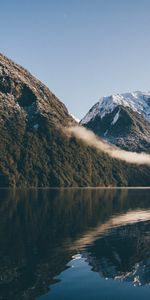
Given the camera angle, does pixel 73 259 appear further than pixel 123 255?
No

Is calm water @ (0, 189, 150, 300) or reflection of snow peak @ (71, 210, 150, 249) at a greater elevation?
reflection of snow peak @ (71, 210, 150, 249)

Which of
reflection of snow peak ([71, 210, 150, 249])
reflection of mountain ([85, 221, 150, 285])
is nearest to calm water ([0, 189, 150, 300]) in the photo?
reflection of mountain ([85, 221, 150, 285])

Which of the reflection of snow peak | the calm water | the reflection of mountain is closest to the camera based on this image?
the calm water

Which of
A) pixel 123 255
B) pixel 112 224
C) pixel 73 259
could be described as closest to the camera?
pixel 73 259

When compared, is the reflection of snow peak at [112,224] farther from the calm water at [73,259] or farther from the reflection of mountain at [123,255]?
the reflection of mountain at [123,255]

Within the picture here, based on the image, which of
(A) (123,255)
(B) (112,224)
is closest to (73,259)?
(A) (123,255)

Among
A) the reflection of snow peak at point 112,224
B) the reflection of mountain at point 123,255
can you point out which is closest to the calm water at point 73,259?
the reflection of mountain at point 123,255

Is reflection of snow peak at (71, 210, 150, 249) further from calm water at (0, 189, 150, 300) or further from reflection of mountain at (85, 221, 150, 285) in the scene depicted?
reflection of mountain at (85, 221, 150, 285)

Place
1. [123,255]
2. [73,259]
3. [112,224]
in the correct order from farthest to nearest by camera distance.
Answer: [112,224] → [123,255] → [73,259]

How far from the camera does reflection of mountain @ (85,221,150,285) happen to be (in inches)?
2702

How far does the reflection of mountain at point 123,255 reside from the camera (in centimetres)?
6862

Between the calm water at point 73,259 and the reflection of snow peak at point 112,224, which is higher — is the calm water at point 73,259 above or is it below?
below

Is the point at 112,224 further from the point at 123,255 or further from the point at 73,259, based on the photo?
the point at 73,259

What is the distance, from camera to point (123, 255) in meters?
83.9
